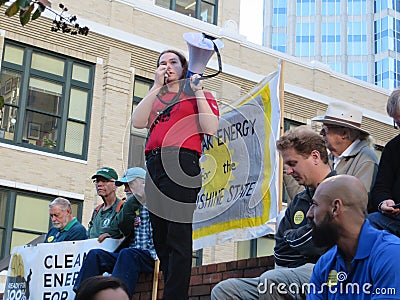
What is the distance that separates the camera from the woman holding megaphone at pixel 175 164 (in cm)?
554

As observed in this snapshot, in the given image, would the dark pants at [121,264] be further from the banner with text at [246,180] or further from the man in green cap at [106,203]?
the banner with text at [246,180]

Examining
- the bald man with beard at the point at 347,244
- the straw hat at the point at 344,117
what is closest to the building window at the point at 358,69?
the straw hat at the point at 344,117

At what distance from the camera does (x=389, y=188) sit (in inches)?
216

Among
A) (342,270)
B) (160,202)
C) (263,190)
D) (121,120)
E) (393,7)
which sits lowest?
(342,270)

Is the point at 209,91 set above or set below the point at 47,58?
below

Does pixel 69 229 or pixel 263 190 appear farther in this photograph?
pixel 69 229

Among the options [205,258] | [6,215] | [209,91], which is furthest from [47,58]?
[209,91]

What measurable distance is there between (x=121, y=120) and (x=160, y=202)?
16.9 m

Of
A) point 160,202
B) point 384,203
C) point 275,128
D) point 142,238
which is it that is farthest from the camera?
point 275,128

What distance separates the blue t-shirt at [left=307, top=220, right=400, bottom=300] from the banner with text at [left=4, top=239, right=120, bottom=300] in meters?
3.73

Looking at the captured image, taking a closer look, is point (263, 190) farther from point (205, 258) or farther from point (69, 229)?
point (205, 258)

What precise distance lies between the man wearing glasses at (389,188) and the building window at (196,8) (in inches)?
817

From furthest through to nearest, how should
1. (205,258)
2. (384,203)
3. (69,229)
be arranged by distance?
(205,258) < (69,229) < (384,203)

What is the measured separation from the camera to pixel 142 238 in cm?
753
